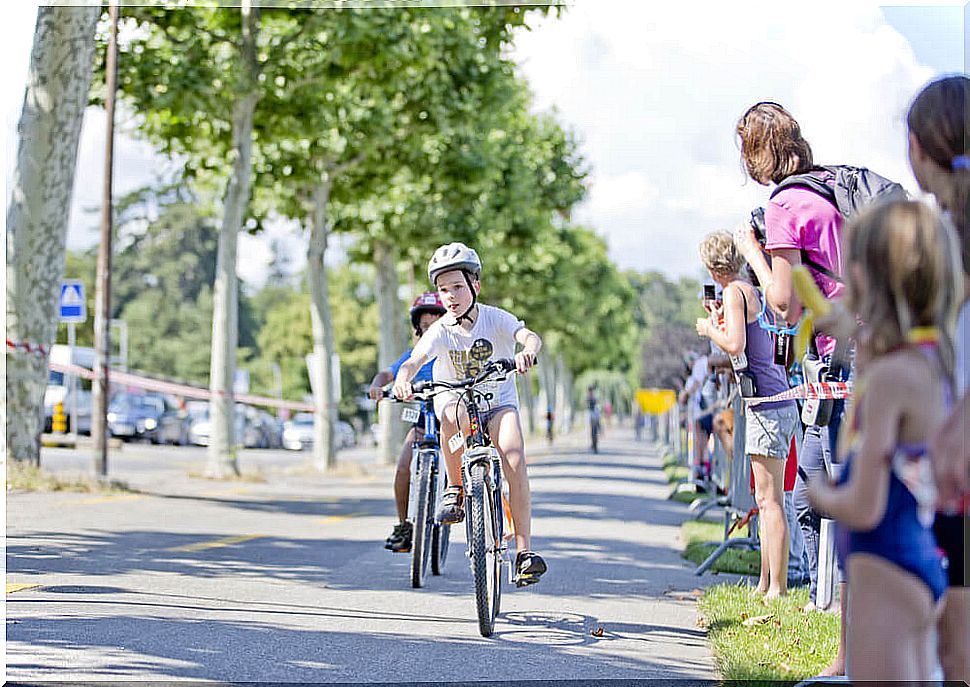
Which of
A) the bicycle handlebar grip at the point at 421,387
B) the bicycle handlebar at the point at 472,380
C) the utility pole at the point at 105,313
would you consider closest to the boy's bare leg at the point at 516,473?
the bicycle handlebar at the point at 472,380

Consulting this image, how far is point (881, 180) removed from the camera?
5.75 m

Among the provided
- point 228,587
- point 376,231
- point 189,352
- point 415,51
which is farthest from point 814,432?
point 189,352

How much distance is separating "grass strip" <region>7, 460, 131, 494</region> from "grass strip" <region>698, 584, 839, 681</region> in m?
9.45

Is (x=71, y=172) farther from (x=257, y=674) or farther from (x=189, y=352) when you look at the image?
(x=189, y=352)

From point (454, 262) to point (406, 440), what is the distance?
2.35 meters

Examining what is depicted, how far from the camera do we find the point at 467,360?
7.49 meters

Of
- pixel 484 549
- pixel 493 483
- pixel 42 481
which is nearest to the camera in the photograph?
pixel 484 549

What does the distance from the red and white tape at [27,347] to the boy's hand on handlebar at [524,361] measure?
10040mm

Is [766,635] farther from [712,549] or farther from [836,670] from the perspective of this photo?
[712,549]

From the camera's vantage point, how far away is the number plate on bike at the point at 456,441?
7.43 m

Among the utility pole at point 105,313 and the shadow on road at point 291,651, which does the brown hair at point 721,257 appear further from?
the utility pole at point 105,313

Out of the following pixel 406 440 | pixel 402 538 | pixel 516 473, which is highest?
pixel 406 440

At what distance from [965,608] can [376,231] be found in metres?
26.6

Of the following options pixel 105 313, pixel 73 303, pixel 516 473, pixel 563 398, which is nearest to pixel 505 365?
pixel 516 473
